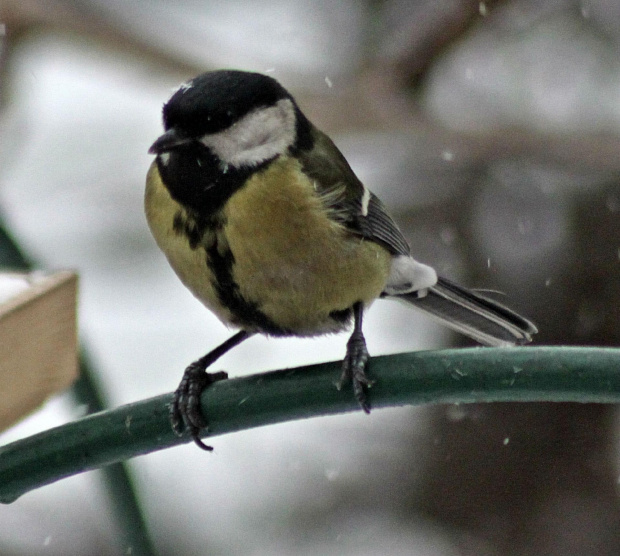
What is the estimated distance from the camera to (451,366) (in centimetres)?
107

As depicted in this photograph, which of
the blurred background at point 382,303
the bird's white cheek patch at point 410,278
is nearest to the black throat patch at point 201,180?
the bird's white cheek patch at point 410,278

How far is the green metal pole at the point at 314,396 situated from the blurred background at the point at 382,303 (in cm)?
139

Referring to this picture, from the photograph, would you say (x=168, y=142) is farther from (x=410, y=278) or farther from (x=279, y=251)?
(x=410, y=278)

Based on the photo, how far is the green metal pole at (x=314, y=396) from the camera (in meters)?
1.02

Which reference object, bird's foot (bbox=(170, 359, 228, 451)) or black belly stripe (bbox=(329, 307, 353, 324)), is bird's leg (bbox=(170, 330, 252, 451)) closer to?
bird's foot (bbox=(170, 359, 228, 451))

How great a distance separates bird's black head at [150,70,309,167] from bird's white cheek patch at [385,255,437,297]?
37cm

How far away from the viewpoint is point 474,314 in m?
1.72

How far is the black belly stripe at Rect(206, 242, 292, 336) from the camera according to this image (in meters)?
1.39

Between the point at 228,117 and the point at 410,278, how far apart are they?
55cm

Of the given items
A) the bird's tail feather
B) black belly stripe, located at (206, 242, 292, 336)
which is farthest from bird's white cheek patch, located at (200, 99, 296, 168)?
the bird's tail feather

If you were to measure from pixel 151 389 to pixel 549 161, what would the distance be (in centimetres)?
144

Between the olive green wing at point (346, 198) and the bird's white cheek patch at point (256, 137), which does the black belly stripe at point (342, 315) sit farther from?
the bird's white cheek patch at point (256, 137)

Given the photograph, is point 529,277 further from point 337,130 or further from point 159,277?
point 159,277

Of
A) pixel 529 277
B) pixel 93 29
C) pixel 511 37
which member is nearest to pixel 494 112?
pixel 511 37
